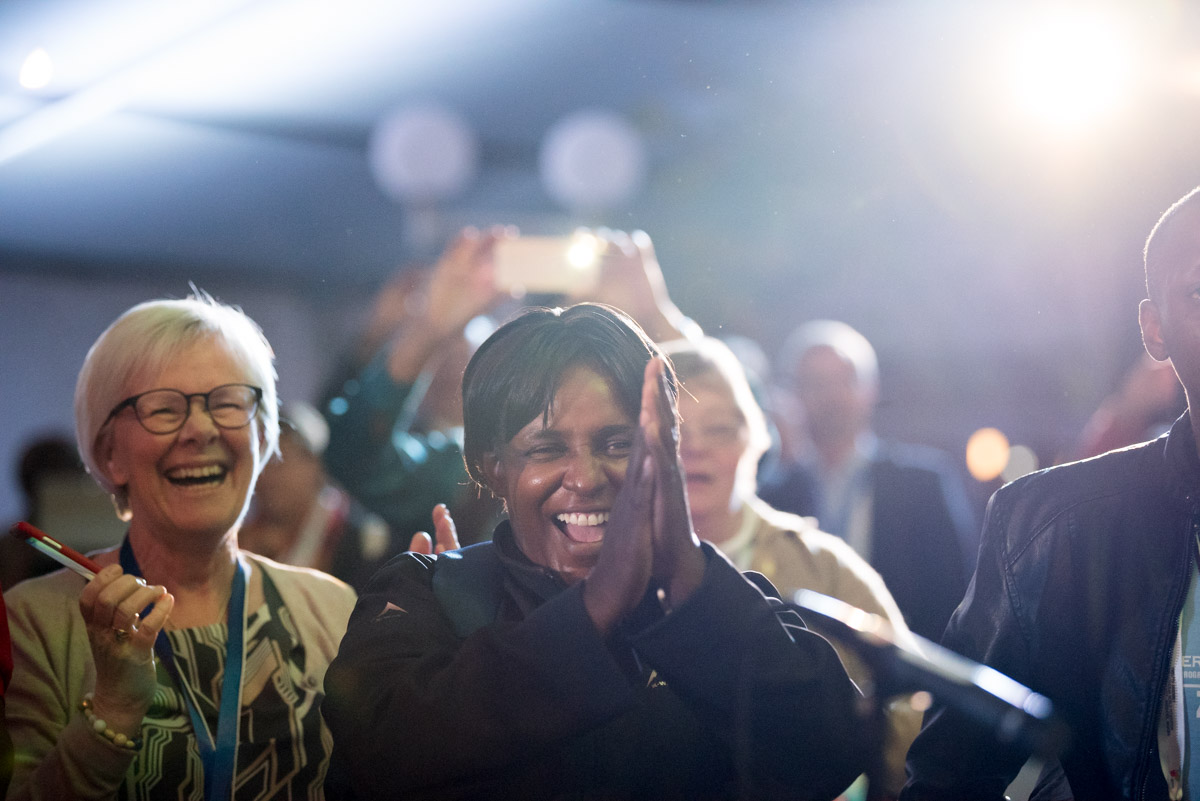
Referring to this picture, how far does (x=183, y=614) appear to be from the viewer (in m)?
1.69

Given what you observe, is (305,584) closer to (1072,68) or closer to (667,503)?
(667,503)

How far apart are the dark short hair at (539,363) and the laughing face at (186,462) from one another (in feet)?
1.65

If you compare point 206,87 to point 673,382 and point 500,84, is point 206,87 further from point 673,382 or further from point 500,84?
point 673,382

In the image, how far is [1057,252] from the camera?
192 cm

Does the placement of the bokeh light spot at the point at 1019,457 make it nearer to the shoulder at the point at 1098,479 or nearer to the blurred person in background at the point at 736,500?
the blurred person in background at the point at 736,500

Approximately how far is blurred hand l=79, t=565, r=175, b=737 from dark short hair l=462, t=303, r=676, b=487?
493 mm

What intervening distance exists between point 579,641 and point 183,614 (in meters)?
0.86

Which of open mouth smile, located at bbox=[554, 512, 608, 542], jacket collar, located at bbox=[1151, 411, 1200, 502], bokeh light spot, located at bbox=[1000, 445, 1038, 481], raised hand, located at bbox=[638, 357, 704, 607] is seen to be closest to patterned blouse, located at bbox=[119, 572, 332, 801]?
open mouth smile, located at bbox=[554, 512, 608, 542]

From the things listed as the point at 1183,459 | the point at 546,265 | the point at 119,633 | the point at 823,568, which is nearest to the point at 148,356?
the point at 119,633

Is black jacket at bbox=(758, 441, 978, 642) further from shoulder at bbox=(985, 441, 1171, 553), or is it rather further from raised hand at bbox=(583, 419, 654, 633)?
raised hand at bbox=(583, 419, 654, 633)

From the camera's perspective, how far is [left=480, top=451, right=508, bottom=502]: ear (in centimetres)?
137

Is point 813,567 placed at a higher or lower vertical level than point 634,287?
lower

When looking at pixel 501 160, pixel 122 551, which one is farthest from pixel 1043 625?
pixel 501 160

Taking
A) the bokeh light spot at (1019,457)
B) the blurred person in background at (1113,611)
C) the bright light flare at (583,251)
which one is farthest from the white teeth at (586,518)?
the bokeh light spot at (1019,457)
